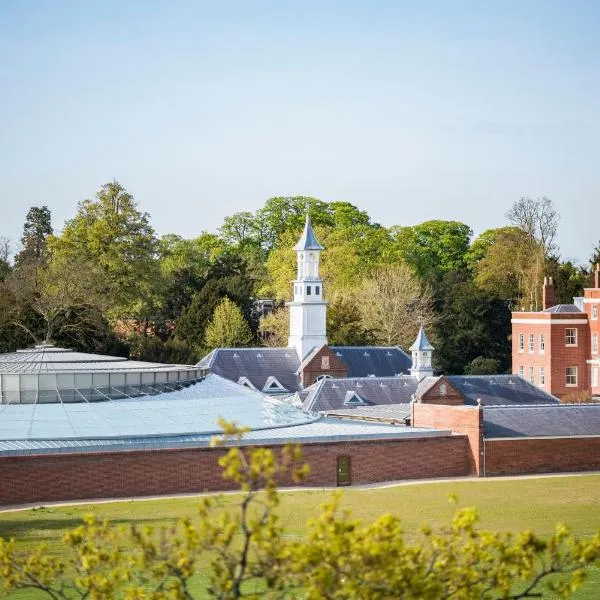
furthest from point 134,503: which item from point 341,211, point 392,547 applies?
point 341,211

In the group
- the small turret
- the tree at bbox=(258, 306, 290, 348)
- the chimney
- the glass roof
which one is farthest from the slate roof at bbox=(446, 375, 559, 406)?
the tree at bbox=(258, 306, 290, 348)

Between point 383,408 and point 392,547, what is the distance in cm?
4516

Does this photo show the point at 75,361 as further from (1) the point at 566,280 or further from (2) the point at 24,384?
(1) the point at 566,280

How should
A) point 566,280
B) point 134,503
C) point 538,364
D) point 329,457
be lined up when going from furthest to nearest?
point 566,280 → point 538,364 → point 329,457 → point 134,503

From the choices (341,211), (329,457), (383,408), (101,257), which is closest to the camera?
(329,457)

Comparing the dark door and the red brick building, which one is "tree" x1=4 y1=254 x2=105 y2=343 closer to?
the red brick building

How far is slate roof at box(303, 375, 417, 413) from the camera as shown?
196ft

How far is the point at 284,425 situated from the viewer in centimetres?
4766

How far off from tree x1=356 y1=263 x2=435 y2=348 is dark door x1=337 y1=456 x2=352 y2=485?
38.4 metres

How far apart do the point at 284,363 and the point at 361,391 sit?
822 centimetres

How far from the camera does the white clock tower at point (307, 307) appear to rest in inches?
2746

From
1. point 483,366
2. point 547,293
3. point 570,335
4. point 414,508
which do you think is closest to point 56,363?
point 414,508

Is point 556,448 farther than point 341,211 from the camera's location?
No

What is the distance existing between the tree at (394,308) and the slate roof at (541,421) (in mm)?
32279
